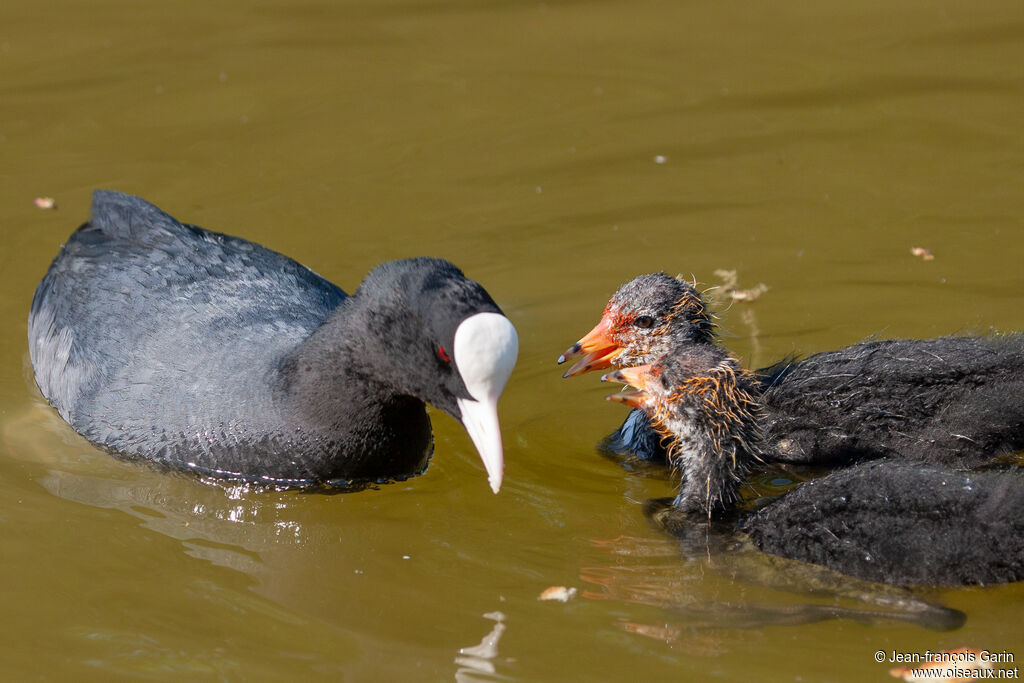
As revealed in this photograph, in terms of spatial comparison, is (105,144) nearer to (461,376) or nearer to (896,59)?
(461,376)

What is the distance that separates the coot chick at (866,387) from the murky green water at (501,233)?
464mm

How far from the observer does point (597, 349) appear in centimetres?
441

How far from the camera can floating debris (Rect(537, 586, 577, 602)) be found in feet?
11.8

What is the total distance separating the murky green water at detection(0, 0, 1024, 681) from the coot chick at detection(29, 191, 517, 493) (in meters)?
0.15

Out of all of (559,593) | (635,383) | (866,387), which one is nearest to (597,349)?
(635,383)

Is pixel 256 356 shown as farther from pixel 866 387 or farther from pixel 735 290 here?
pixel 735 290

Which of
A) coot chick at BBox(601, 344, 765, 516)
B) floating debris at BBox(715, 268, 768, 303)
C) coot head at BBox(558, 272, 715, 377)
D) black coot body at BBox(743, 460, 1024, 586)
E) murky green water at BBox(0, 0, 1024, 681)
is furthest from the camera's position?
floating debris at BBox(715, 268, 768, 303)

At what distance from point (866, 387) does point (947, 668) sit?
3.88 feet

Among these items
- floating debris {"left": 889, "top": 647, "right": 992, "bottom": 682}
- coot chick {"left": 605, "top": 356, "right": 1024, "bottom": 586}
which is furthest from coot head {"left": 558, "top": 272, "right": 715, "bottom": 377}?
floating debris {"left": 889, "top": 647, "right": 992, "bottom": 682}

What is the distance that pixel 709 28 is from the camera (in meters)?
7.98

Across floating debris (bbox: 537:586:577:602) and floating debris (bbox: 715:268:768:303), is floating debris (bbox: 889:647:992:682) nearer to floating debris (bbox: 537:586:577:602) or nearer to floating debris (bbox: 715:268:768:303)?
floating debris (bbox: 537:586:577:602)

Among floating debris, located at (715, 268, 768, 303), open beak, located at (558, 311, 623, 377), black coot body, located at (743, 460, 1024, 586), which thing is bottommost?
black coot body, located at (743, 460, 1024, 586)

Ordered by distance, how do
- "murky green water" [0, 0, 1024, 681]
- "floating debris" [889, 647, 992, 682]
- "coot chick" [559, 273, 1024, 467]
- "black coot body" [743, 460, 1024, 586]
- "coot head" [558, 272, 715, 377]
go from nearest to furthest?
1. "floating debris" [889, 647, 992, 682]
2. "murky green water" [0, 0, 1024, 681]
3. "black coot body" [743, 460, 1024, 586]
4. "coot chick" [559, 273, 1024, 467]
5. "coot head" [558, 272, 715, 377]

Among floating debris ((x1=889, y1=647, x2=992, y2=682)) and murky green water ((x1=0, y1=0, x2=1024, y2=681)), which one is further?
murky green water ((x1=0, y1=0, x2=1024, y2=681))
